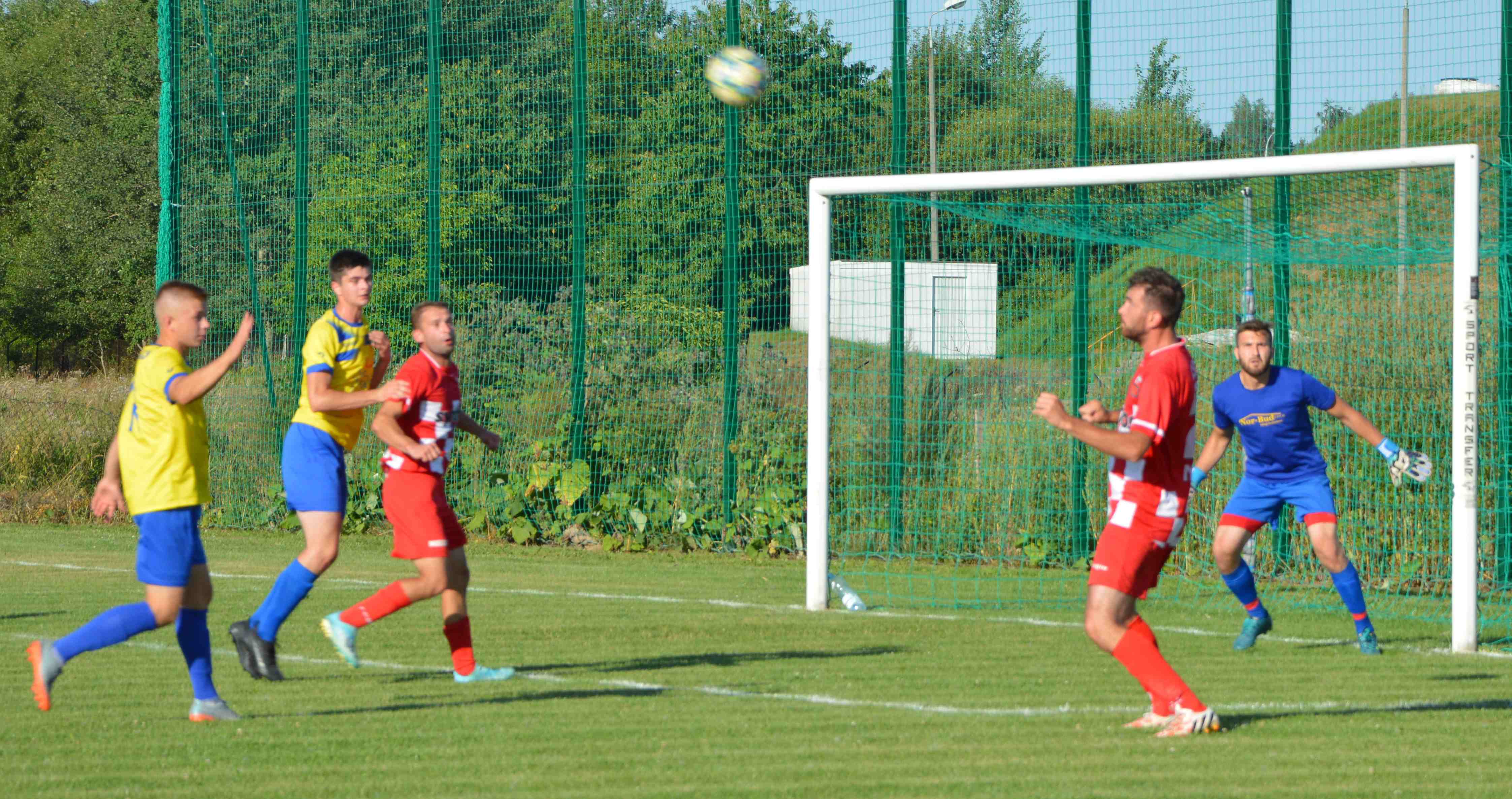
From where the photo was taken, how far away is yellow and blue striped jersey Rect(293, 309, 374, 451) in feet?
24.7

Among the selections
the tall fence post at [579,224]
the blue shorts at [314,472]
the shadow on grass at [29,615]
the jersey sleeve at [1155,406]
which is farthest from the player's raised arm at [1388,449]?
the shadow on grass at [29,615]

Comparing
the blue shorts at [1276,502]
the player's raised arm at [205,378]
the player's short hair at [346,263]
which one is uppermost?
the player's short hair at [346,263]

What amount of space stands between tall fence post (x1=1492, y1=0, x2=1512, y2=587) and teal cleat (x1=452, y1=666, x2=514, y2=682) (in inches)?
291

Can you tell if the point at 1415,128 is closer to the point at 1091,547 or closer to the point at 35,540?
the point at 1091,547

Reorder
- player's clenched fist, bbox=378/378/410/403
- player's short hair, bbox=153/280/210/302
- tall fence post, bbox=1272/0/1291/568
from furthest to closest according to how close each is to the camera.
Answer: tall fence post, bbox=1272/0/1291/568, player's clenched fist, bbox=378/378/410/403, player's short hair, bbox=153/280/210/302

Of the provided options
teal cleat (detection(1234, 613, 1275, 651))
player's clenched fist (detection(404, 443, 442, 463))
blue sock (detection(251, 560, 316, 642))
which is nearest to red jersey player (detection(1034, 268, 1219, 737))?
teal cleat (detection(1234, 613, 1275, 651))

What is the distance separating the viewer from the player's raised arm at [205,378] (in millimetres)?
5977

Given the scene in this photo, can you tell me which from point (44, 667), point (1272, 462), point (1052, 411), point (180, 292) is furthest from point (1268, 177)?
point (44, 667)

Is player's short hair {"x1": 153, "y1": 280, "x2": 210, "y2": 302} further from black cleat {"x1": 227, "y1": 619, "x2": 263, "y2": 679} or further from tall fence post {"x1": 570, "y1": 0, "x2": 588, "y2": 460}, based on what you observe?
tall fence post {"x1": 570, "y1": 0, "x2": 588, "y2": 460}

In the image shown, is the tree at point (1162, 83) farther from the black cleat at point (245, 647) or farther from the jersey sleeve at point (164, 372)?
the jersey sleeve at point (164, 372)

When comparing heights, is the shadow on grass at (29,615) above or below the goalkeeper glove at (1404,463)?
below

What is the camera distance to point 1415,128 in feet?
38.4

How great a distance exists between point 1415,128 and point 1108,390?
122 inches

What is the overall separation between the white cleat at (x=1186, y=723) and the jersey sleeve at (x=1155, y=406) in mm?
1136
